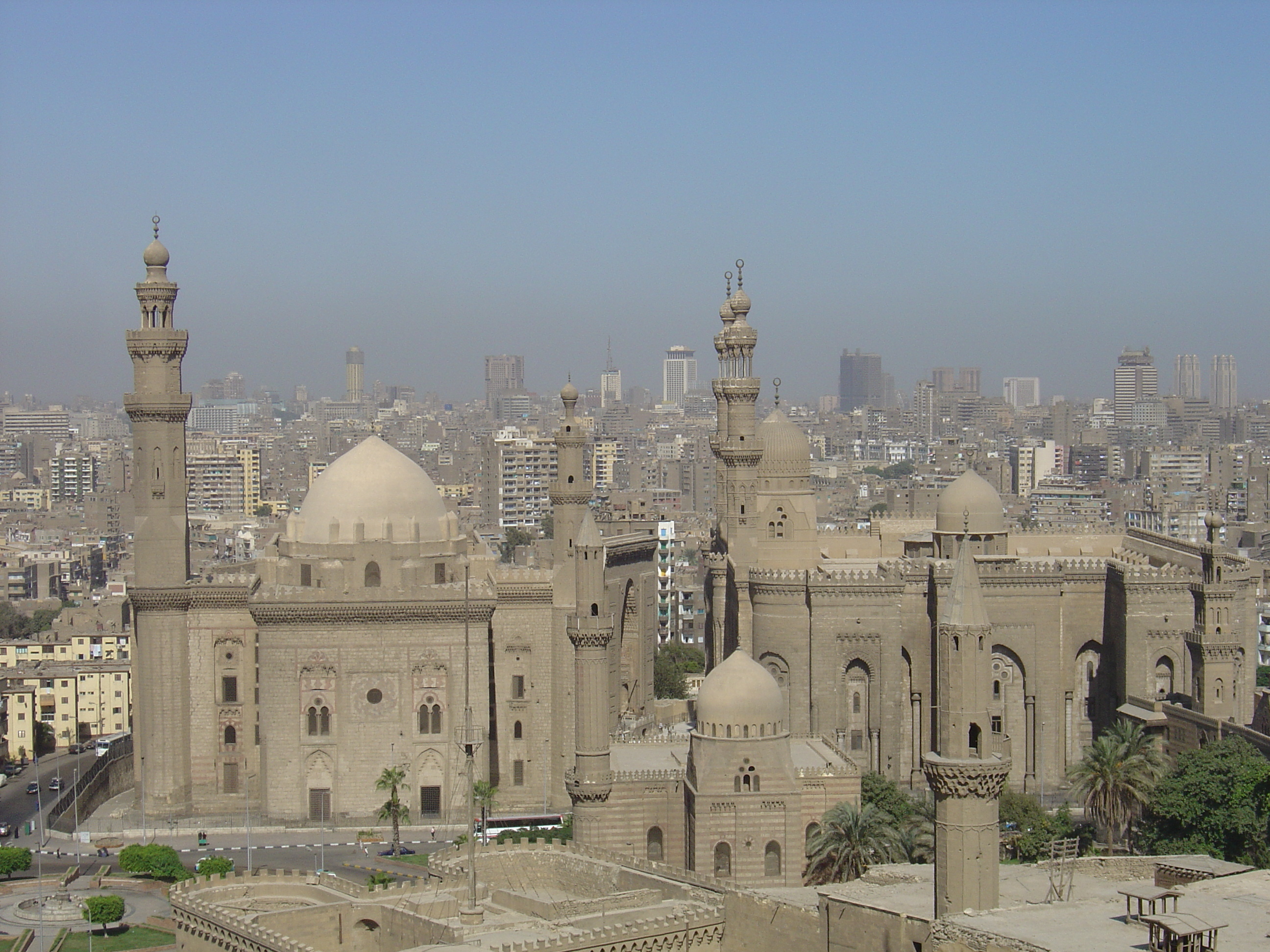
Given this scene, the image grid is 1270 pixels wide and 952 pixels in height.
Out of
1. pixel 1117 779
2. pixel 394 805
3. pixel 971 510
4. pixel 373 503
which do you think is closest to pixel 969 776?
pixel 1117 779

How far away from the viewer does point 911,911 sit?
27.5 m

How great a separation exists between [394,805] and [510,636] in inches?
193

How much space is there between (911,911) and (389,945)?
333 inches

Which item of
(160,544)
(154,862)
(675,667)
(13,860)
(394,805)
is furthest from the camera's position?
(675,667)

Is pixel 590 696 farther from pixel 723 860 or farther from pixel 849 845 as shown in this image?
pixel 849 845

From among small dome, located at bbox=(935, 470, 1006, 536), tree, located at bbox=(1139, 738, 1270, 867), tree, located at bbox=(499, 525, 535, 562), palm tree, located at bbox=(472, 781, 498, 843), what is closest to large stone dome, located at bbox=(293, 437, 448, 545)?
palm tree, located at bbox=(472, 781, 498, 843)

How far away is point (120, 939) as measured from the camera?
37594mm

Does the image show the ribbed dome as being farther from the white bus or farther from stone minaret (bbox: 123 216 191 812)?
the white bus

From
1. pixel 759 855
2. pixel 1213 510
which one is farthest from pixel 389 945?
pixel 1213 510

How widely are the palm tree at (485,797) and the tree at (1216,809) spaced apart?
46.3ft

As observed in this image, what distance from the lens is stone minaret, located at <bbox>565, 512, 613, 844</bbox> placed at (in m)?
36.0

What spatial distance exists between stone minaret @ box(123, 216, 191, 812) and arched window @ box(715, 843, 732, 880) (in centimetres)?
1529

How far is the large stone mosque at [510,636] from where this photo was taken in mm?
43781

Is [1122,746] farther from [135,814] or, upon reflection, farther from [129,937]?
[135,814]
